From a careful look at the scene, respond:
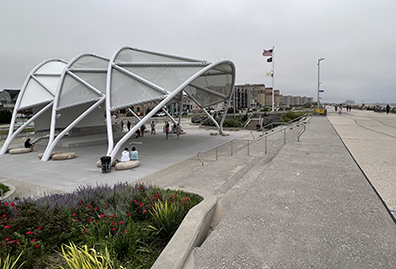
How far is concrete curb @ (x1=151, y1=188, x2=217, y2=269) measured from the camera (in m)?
3.14

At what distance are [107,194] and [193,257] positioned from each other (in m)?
3.39

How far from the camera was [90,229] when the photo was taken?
13.0ft

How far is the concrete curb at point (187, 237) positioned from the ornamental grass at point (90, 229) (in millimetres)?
325

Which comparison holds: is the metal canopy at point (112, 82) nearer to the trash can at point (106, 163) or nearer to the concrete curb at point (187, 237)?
the trash can at point (106, 163)

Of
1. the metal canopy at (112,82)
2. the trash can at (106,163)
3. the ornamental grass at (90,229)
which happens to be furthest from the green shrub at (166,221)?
the metal canopy at (112,82)

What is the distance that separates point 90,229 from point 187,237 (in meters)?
1.73

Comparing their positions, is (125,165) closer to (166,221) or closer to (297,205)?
(166,221)

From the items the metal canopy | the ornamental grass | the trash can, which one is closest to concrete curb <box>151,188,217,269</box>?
the ornamental grass

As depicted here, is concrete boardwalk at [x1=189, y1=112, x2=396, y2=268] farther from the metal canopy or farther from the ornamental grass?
the metal canopy

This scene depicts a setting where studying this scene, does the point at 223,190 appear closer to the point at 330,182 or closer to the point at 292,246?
the point at 330,182

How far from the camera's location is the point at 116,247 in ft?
11.9

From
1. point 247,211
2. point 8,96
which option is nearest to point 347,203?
point 247,211

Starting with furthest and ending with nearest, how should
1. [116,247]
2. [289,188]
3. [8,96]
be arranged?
[8,96], [289,188], [116,247]

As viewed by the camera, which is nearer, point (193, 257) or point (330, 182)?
point (193, 257)
